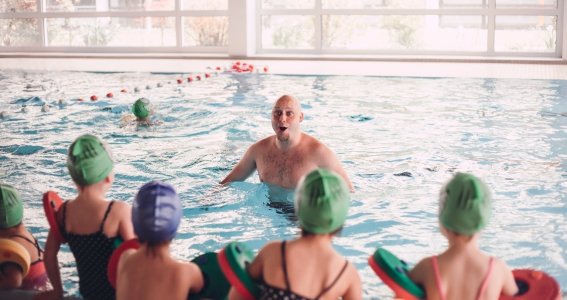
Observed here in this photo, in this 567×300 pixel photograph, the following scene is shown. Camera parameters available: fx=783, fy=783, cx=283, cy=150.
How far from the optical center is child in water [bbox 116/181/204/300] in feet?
9.03

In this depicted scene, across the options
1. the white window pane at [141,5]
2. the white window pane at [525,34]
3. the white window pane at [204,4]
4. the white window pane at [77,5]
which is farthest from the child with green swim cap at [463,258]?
the white window pane at [77,5]

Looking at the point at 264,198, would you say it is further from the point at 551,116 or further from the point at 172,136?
the point at 551,116

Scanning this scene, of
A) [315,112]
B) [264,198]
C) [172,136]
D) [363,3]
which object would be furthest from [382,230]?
[363,3]

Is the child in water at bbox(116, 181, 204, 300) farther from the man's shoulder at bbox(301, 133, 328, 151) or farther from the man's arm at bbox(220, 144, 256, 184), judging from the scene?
the man's arm at bbox(220, 144, 256, 184)

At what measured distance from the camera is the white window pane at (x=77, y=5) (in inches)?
804

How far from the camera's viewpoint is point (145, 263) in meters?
2.80

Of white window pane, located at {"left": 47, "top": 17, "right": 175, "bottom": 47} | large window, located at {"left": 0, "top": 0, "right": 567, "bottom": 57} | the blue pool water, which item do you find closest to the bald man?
the blue pool water

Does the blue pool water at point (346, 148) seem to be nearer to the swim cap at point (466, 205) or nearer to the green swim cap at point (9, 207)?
the green swim cap at point (9, 207)

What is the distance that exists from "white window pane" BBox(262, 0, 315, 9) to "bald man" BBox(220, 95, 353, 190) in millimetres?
13395

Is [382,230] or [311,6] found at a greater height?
[311,6]

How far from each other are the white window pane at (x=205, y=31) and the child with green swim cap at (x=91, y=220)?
16.3 meters

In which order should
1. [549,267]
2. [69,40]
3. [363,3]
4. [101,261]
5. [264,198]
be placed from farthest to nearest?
[69,40]
[363,3]
[264,198]
[549,267]
[101,261]

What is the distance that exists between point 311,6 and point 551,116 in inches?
380

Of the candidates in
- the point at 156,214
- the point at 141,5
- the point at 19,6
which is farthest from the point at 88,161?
the point at 19,6
